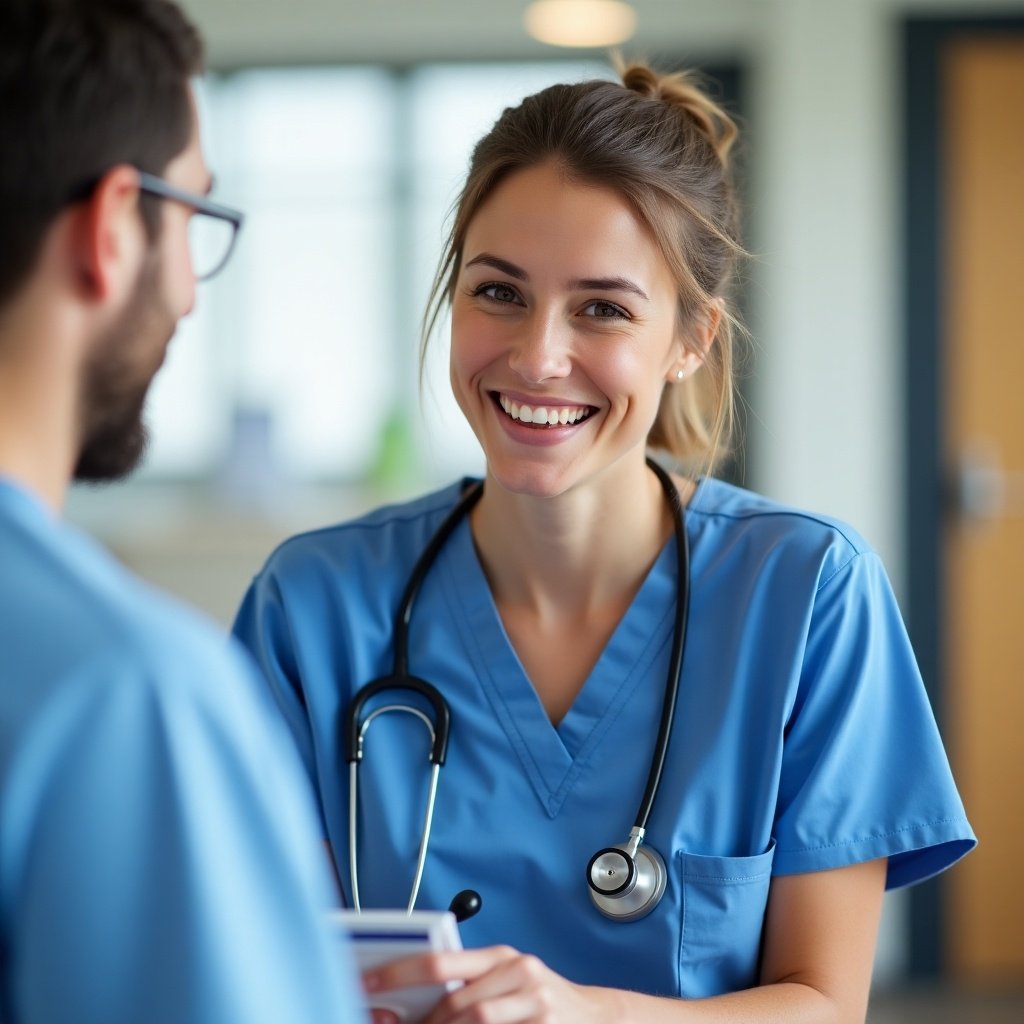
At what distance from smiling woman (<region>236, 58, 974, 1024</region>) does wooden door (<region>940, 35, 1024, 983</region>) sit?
1.66 metres

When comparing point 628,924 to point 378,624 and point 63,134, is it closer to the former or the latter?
point 378,624

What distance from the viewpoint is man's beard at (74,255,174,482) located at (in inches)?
30.4

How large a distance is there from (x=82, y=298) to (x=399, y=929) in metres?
0.47

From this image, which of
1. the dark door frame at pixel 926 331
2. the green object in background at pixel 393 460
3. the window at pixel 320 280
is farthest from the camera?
the window at pixel 320 280

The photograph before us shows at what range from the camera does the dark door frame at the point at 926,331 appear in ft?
9.78

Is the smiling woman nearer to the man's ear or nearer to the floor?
the man's ear

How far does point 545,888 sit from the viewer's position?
1.28 meters

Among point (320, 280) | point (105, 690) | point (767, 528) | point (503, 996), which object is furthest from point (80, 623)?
point (320, 280)

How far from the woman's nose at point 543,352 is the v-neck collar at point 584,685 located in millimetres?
231

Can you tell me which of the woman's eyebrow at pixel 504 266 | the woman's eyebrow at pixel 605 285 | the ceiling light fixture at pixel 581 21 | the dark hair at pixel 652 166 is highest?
the ceiling light fixture at pixel 581 21

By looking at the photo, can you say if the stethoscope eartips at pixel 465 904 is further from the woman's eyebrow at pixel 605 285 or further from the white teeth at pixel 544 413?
the woman's eyebrow at pixel 605 285

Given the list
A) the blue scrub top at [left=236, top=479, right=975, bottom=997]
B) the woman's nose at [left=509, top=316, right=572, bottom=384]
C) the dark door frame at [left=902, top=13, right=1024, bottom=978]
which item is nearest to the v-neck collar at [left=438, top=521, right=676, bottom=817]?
the blue scrub top at [left=236, top=479, right=975, bottom=997]

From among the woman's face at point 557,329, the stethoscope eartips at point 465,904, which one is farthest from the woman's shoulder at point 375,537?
the stethoscope eartips at point 465,904

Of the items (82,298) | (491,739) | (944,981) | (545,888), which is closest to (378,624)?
(491,739)
